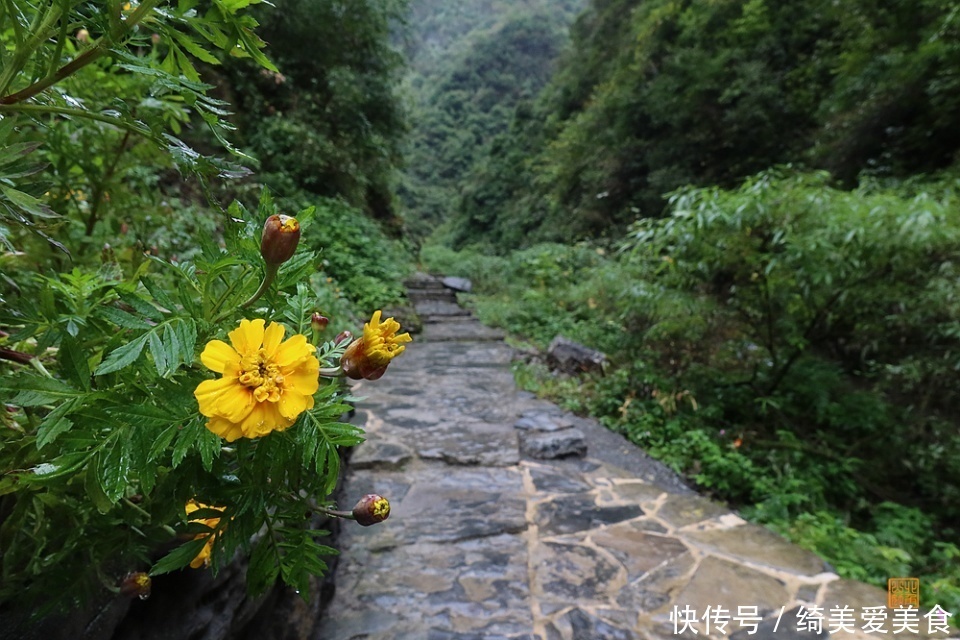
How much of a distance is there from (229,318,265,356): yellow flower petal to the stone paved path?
1.40 m

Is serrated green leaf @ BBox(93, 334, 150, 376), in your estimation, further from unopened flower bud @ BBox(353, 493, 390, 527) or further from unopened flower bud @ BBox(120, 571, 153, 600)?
unopened flower bud @ BBox(120, 571, 153, 600)

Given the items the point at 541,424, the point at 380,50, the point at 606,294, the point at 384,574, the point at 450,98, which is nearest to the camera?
the point at 384,574

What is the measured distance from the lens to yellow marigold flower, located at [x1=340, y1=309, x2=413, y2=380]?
0.60m

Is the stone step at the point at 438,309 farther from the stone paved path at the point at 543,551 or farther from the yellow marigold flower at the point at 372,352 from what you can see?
the yellow marigold flower at the point at 372,352

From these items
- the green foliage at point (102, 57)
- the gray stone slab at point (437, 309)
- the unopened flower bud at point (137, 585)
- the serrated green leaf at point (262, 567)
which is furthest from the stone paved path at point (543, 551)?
the gray stone slab at point (437, 309)

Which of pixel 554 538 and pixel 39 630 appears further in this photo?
pixel 554 538

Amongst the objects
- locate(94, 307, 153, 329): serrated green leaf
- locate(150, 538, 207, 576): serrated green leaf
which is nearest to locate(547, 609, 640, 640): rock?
locate(150, 538, 207, 576): serrated green leaf

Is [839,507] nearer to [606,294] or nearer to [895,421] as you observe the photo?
[895,421]

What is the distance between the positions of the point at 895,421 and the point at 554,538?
109 inches

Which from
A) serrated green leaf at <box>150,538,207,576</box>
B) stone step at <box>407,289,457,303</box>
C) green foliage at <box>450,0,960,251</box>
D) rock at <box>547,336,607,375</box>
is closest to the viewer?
serrated green leaf at <box>150,538,207,576</box>

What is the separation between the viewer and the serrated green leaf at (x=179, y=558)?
0.57 m

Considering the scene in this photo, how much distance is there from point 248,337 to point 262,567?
1.08 feet

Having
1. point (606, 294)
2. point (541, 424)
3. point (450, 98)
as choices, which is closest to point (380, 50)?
point (606, 294)

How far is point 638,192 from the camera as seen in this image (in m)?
9.40
